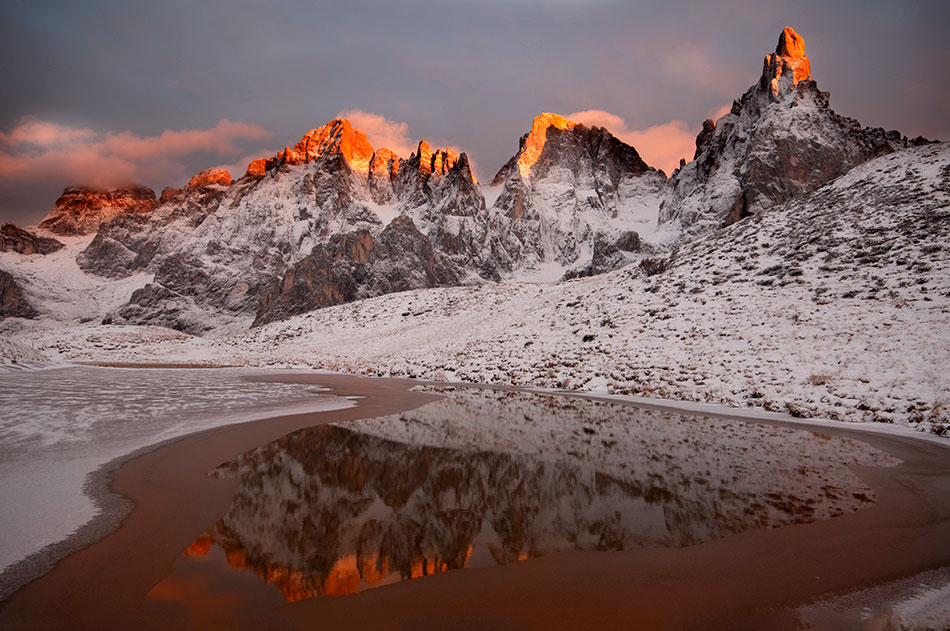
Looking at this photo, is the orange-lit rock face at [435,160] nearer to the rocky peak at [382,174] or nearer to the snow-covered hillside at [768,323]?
the rocky peak at [382,174]

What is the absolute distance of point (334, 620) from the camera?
9.93 ft

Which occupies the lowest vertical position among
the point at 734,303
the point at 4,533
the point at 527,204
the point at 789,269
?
the point at 4,533

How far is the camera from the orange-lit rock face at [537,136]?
568ft

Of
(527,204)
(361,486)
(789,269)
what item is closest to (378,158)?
(527,204)

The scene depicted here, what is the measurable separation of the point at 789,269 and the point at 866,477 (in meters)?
22.0

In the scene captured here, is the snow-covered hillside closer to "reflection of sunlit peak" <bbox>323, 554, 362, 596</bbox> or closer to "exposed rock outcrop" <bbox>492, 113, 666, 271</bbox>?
"reflection of sunlit peak" <bbox>323, 554, 362, 596</bbox>

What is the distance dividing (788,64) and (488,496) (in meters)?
120

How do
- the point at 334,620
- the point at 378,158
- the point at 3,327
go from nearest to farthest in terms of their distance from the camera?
the point at 334,620 < the point at 3,327 < the point at 378,158

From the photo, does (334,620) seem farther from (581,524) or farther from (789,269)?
(789,269)

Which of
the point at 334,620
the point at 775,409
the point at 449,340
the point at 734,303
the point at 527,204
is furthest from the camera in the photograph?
the point at 527,204

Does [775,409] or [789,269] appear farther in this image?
[789,269]

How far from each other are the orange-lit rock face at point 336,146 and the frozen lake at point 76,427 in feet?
585

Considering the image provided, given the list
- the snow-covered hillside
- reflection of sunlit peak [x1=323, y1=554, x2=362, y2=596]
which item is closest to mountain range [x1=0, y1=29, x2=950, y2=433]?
the snow-covered hillside

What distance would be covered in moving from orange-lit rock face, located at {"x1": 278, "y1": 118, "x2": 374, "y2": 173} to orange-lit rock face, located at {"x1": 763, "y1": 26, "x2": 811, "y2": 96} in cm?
13722
